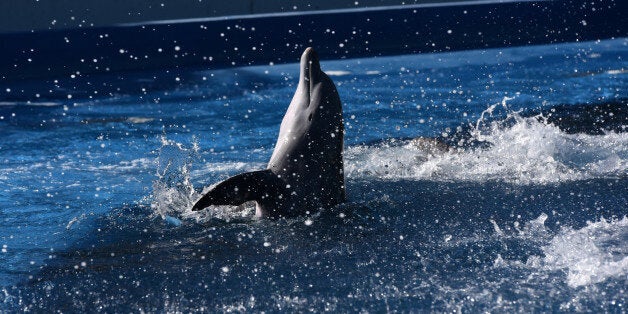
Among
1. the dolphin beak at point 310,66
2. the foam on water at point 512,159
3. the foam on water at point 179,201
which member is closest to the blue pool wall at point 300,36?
the foam on water at point 512,159

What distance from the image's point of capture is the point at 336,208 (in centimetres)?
424

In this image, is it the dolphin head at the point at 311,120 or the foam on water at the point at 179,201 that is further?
the foam on water at the point at 179,201

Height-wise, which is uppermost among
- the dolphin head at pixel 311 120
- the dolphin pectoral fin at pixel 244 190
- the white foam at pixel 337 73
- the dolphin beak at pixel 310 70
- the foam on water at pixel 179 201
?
the dolphin beak at pixel 310 70

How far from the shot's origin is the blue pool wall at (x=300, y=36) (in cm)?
1049

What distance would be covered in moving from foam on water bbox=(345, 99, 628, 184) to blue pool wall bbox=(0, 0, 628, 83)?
4868 mm

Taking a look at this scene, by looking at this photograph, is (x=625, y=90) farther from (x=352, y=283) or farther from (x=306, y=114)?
(x=352, y=283)

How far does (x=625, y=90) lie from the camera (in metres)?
9.09

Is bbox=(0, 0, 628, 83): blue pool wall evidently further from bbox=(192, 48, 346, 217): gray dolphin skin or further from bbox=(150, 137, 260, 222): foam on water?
bbox=(192, 48, 346, 217): gray dolphin skin

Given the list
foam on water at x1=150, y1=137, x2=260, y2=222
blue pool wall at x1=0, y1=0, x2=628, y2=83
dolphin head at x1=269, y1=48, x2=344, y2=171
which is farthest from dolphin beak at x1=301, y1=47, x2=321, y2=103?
blue pool wall at x1=0, y1=0, x2=628, y2=83

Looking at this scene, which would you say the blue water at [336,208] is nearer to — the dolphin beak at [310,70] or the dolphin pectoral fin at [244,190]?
the dolphin pectoral fin at [244,190]

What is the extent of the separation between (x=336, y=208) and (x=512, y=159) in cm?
183

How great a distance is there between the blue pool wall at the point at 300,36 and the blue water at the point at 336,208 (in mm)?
1228

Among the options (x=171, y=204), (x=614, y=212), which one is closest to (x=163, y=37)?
(x=171, y=204)

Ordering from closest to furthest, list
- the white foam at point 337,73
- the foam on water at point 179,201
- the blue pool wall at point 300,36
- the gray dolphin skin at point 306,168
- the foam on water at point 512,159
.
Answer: the gray dolphin skin at point 306,168
the foam on water at point 179,201
the foam on water at point 512,159
the white foam at point 337,73
the blue pool wall at point 300,36
